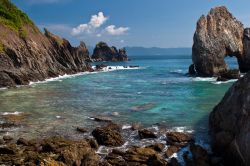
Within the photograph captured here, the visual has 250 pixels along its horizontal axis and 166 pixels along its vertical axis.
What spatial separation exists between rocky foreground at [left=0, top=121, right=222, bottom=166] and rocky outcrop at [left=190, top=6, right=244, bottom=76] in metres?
54.3

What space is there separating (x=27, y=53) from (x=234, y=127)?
227ft

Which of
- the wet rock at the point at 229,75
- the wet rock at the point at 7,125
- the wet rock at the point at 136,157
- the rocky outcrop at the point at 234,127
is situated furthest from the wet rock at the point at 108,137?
the wet rock at the point at 229,75

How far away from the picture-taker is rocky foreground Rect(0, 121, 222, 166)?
26.3 meters

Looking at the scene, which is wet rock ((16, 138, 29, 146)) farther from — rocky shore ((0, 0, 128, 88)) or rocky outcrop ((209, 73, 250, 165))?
rocky shore ((0, 0, 128, 88))

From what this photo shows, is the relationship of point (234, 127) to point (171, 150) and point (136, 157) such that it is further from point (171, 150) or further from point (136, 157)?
point (136, 157)

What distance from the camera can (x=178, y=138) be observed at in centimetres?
Result: 3238

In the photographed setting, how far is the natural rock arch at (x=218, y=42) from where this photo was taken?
8494 cm

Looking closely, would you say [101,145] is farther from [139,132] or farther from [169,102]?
[169,102]

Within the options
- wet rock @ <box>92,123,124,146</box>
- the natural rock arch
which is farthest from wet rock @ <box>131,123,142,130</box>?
the natural rock arch

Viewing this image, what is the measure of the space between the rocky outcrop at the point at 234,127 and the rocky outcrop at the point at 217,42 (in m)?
54.1

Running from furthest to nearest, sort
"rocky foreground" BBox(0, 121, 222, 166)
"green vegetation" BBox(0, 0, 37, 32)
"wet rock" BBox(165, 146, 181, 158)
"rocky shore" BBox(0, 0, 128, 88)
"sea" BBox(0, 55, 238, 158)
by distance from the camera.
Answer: "green vegetation" BBox(0, 0, 37, 32)
"rocky shore" BBox(0, 0, 128, 88)
"sea" BBox(0, 55, 238, 158)
"wet rock" BBox(165, 146, 181, 158)
"rocky foreground" BBox(0, 121, 222, 166)

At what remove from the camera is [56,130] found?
36.0m

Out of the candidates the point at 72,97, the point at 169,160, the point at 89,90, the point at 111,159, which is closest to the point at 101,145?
the point at 111,159

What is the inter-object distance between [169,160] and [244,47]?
69.9m
